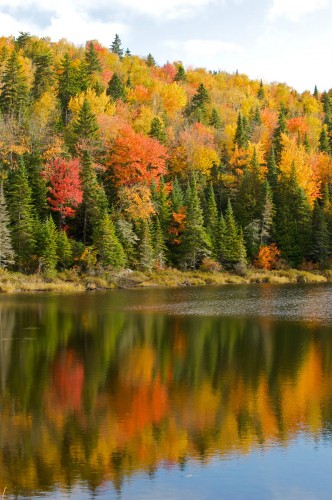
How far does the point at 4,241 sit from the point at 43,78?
164 ft

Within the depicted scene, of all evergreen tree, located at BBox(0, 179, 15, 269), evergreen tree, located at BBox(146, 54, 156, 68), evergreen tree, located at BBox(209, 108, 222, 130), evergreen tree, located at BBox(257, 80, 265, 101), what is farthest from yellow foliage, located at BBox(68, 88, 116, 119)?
evergreen tree, located at BBox(257, 80, 265, 101)

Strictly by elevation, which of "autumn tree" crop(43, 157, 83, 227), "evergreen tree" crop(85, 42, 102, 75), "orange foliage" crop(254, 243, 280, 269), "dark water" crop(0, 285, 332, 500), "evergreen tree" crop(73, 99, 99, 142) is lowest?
"dark water" crop(0, 285, 332, 500)

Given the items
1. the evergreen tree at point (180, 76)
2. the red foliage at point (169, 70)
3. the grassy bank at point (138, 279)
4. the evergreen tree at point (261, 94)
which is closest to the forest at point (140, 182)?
the grassy bank at point (138, 279)

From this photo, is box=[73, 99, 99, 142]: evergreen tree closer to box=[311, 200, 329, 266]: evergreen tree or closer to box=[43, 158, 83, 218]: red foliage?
box=[43, 158, 83, 218]: red foliage

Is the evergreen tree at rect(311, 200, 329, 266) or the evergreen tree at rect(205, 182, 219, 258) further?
the evergreen tree at rect(311, 200, 329, 266)

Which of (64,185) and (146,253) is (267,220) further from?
(64,185)

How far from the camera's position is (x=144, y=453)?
48.9ft

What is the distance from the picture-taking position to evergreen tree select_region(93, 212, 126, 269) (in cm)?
6612

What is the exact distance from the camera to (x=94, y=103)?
3696 inches

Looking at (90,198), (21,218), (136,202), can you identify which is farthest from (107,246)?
(136,202)

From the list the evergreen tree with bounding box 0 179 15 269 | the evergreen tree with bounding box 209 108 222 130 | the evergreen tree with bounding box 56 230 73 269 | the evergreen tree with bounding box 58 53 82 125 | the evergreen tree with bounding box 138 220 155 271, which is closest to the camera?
the evergreen tree with bounding box 0 179 15 269

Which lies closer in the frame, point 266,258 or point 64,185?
point 64,185

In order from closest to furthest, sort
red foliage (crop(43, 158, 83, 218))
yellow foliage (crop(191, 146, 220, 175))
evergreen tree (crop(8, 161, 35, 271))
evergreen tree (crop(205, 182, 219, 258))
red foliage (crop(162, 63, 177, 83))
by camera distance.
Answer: evergreen tree (crop(8, 161, 35, 271)) < red foliage (crop(43, 158, 83, 218)) < evergreen tree (crop(205, 182, 219, 258)) < yellow foliage (crop(191, 146, 220, 175)) < red foliage (crop(162, 63, 177, 83))

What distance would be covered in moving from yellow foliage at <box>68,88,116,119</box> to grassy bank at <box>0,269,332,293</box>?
107 feet
